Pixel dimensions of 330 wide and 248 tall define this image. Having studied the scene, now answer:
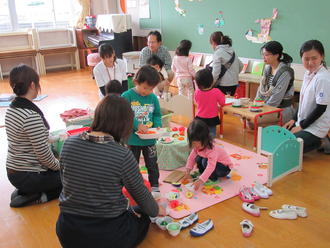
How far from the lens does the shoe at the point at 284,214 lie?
235cm

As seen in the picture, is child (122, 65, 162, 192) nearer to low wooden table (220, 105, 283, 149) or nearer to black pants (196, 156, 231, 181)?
black pants (196, 156, 231, 181)

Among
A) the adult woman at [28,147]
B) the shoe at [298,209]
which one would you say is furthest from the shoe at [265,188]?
the adult woman at [28,147]

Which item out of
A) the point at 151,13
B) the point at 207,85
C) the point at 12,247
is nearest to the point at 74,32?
the point at 151,13

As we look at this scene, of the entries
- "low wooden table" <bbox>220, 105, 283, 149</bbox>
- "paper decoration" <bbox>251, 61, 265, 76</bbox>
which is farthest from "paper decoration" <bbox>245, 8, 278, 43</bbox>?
"low wooden table" <bbox>220, 105, 283, 149</bbox>

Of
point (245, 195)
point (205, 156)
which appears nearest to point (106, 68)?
point (205, 156)

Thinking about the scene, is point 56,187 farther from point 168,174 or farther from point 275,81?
point 275,81

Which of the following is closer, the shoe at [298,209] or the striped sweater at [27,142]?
the shoe at [298,209]

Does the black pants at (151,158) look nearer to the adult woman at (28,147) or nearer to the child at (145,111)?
the child at (145,111)

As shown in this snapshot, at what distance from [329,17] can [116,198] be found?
377 centimetres

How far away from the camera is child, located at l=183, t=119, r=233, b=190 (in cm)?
260

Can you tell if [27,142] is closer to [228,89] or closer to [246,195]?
[246,195]

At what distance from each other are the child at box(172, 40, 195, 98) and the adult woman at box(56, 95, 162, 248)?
3.13 metres

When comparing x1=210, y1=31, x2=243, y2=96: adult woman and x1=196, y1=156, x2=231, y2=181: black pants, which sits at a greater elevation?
x1=210, y1=31, x2=243, y2=96: adult woman

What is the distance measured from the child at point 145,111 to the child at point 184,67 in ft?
7.28
